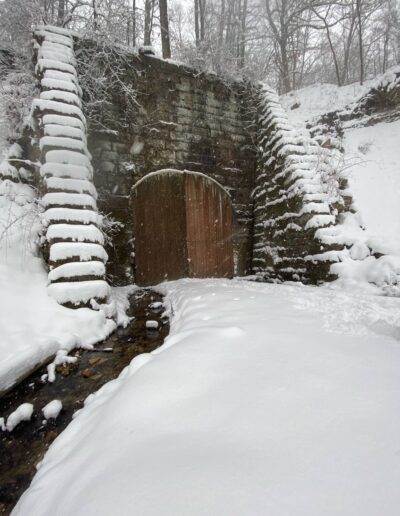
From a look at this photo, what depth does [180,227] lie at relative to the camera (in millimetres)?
5672

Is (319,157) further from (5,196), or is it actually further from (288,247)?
(5,196)

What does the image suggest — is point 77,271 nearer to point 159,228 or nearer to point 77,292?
point 77,292

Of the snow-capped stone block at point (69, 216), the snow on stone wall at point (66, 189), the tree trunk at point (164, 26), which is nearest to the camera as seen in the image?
the snow on stone wall at point (66, 189)

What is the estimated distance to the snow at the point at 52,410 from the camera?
5.99ft

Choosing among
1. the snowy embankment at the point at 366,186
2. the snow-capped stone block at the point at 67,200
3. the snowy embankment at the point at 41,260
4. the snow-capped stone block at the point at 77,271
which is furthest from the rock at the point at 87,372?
the snowy embankment at the point at 366,186

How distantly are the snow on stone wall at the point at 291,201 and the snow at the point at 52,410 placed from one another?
12.2 feet

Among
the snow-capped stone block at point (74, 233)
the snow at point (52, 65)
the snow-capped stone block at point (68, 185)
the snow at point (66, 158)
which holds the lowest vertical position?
the snow-capped stone block at point (74, 233)

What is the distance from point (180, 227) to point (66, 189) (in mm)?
2548

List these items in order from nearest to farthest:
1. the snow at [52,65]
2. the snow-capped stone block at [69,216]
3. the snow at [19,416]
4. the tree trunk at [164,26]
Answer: the snow at [19,416] → the snow-capped stone block at [69,216] → the snow at [52,65] → the tree trunk at [164,26]

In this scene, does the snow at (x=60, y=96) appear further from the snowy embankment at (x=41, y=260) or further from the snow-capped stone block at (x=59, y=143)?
the snow-capped stone block at (x=59, y=143)

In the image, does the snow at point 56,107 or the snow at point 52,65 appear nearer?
the snow at point 56,107

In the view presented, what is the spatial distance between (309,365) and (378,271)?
286 cm

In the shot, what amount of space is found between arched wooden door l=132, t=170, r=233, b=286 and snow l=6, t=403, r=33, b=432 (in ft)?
11.2

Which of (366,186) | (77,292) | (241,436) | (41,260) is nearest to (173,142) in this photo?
(41,260)
